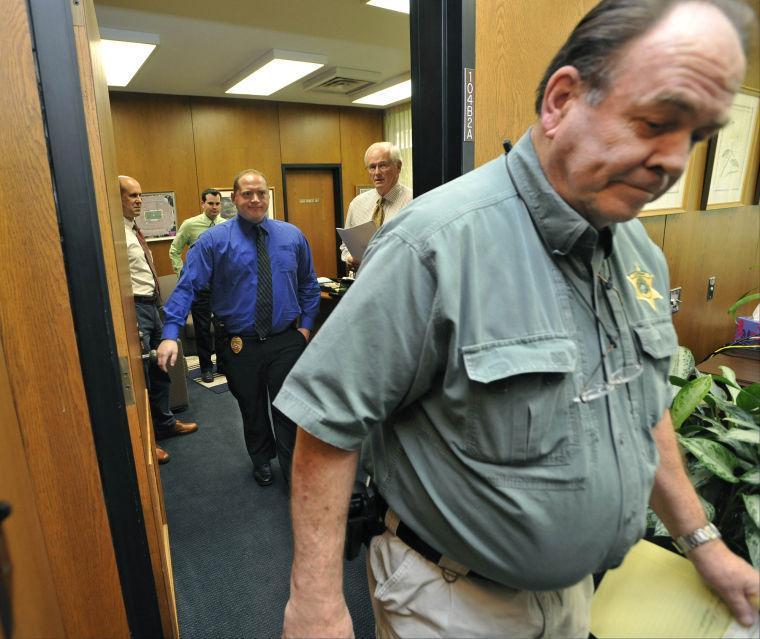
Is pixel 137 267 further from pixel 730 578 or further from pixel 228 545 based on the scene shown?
pixel 730 578

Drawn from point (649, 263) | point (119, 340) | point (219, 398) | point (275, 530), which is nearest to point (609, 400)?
point (649, 263)

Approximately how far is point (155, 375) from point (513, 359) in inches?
110

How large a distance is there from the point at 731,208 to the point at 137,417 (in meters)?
2.71

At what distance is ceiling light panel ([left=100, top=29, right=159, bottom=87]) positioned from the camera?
11.8 feet

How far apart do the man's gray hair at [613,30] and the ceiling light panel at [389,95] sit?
5.20 m

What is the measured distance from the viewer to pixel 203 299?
14.6 feet

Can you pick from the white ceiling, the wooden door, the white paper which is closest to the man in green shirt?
the white ceiling

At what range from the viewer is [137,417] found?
1.19 m

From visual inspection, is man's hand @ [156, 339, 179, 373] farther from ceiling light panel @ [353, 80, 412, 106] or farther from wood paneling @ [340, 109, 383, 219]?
wood paneling @ [340, 109, 383, 219]

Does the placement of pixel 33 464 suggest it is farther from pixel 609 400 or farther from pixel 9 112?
pixel 609 400

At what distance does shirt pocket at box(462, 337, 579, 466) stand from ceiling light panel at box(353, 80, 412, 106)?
541 centimetres

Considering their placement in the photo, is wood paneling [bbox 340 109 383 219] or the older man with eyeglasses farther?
wood paneling [bbox 340 109 383 219]

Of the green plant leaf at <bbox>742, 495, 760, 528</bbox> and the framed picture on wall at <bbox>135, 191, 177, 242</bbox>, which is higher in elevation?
the framed picture on wall at <bbox>135, 191, 177, 242</bbox>

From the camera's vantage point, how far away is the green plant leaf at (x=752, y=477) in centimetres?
113
